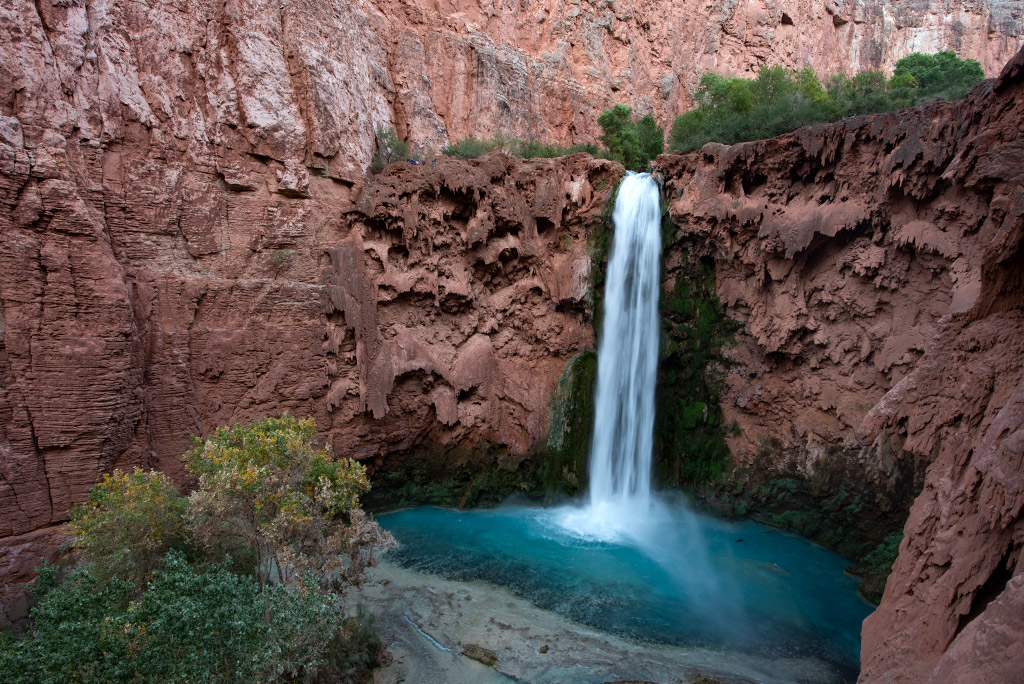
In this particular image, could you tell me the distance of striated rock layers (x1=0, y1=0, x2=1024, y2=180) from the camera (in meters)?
11.3

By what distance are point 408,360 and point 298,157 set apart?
5559 mm

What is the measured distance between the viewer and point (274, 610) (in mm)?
7203

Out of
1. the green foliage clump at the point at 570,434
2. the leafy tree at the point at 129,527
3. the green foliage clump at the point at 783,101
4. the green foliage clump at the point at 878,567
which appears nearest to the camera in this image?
the leafy tree at the point at 129,527

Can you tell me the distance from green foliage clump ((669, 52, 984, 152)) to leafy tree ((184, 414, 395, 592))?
15.0 metres

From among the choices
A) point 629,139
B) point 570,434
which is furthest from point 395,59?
point 570,434

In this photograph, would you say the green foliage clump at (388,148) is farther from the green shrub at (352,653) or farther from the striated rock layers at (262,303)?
the green shrub at (352,653)

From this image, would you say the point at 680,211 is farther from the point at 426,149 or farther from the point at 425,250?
the point at 426,149

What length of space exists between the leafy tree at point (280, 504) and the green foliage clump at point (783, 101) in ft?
49.3

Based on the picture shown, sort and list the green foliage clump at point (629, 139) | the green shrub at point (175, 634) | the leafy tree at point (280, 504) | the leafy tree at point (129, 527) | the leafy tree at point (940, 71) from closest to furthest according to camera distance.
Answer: the green shrub at point (175, 634) < the leafy tree at point (280, 504) < the leafy tree at point (129, 527) < the green foliage clump at point (629, 139) < the leafy tree at point (940, 71)

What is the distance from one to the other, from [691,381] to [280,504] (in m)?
12.0

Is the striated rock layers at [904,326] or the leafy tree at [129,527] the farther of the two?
the leafy tree at [129,527]

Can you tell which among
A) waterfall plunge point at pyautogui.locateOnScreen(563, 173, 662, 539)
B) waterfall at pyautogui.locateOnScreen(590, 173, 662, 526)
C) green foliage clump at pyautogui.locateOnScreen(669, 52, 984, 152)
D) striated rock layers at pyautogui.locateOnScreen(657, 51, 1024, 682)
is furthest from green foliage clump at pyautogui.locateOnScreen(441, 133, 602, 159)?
striated rock layers at pyautogui.locateOnScreen(657, 51, 1024, 682)

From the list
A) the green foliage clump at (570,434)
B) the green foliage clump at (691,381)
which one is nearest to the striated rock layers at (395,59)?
the green foliage clump at (570,434)

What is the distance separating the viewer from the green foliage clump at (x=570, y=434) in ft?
51.9
